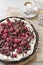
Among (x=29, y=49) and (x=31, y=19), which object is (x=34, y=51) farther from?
(x=31, y=19)

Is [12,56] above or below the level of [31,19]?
below

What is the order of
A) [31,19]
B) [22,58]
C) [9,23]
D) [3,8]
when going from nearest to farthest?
1. [22,58]
2. [9,23]
3. [31,19]
4. [3,8]

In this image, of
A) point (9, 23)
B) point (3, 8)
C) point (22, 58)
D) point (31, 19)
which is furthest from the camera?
point (3, 8)

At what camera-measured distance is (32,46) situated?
105cm

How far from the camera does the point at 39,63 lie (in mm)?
1082

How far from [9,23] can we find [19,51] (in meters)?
0.18

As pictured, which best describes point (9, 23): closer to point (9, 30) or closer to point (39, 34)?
point (9, 30)

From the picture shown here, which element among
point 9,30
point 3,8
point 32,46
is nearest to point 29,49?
point 32,46

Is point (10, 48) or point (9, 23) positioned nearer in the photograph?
point (10, 48)

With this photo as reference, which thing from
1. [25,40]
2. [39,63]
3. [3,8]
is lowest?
[39,63]

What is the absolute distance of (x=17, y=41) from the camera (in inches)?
41.5

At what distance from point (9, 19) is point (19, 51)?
213mm

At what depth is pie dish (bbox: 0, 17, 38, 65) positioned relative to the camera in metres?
1.02

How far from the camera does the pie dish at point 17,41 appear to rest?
102 cm
